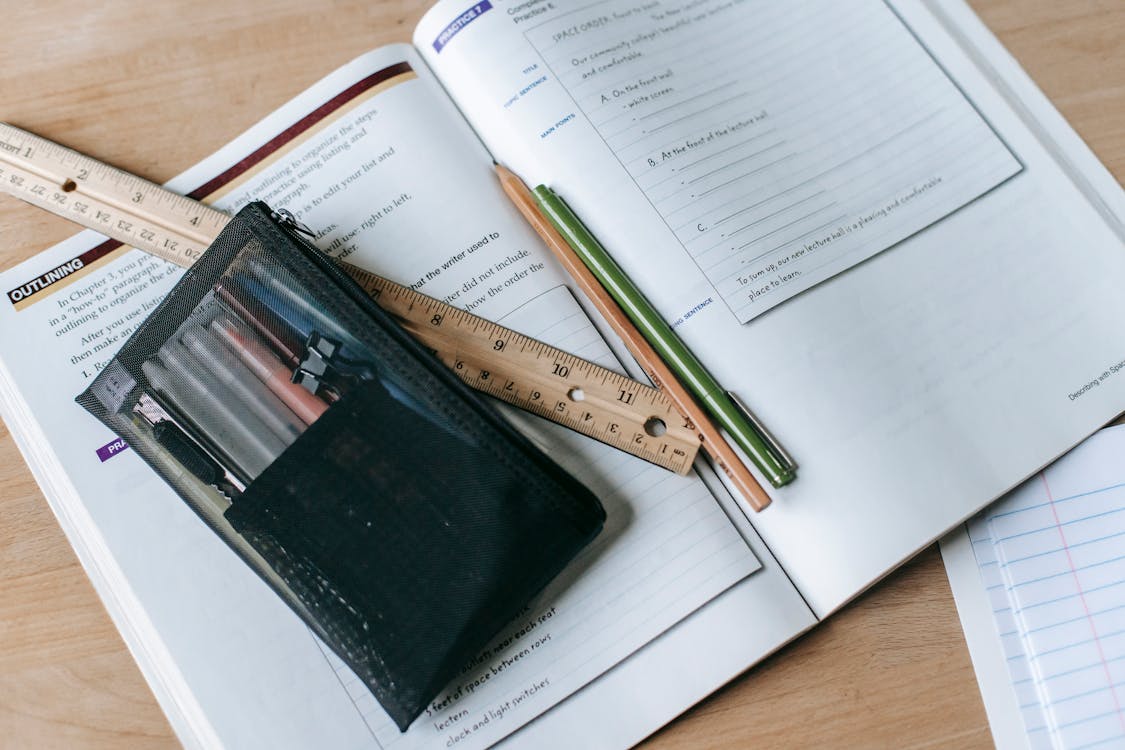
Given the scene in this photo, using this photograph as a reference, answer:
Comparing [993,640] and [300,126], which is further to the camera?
[300,126]

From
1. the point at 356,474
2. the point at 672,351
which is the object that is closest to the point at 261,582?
the point at 356,474

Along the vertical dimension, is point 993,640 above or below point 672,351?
below

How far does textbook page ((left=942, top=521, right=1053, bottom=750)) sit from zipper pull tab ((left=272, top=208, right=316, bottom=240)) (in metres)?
0.52

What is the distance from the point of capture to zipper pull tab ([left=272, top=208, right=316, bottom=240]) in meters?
0.58

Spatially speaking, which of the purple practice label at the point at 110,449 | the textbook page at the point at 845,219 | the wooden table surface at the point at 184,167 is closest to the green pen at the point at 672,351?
the textbook page at the point at 845,219

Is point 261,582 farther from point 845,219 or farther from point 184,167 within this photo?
point 845,219

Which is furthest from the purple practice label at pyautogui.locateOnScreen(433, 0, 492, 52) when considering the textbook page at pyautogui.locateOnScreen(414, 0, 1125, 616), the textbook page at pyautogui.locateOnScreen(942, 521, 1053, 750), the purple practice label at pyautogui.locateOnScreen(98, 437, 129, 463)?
the textbook page at pyautogui.locateOnScreen(942, 521, 1053, 750)

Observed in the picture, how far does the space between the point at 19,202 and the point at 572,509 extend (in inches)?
20.4

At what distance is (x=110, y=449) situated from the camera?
0.58 m

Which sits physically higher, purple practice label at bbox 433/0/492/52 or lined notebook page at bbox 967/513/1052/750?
purple practice label at bbox 433/0/492/52

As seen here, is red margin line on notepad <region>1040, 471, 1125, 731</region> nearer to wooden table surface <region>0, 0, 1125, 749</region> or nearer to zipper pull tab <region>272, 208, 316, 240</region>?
wooden table surface <region>0, 0, 1125, 749</region>

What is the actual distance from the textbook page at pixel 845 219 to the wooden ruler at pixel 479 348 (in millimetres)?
63

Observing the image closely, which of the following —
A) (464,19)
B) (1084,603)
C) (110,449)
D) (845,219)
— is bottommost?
(1084,603)

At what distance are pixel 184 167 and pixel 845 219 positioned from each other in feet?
1.74
